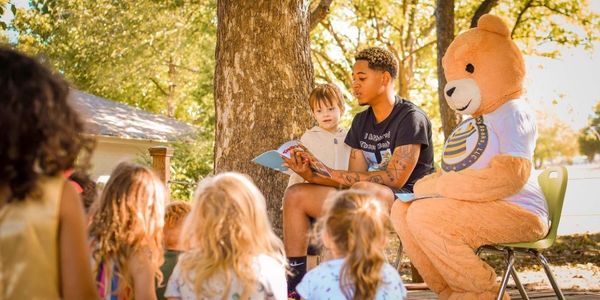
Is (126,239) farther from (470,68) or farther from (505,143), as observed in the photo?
(470,68)

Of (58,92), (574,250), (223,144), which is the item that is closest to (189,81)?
(574,250)

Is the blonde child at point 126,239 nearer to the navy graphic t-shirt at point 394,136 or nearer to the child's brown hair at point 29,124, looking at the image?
the child's brown hair at point 29,124

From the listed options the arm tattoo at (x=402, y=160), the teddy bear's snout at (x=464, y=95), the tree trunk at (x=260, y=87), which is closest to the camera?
the teddy bear's snout at (x=464, y=95)

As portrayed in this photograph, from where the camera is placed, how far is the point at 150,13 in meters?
17.9

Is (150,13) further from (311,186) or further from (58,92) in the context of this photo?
(58,92)

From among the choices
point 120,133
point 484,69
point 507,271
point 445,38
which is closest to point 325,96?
point 484,69

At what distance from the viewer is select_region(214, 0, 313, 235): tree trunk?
531cm

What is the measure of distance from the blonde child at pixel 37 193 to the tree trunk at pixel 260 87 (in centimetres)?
327

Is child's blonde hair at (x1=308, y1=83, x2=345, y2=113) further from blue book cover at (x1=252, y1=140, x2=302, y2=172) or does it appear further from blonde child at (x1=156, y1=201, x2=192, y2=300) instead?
blonde child at (x1=156, y1=201, x2=192, y2=300)

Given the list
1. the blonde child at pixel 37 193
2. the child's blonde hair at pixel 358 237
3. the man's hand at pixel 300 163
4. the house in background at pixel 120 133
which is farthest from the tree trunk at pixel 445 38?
the house in background at pixel 120 133

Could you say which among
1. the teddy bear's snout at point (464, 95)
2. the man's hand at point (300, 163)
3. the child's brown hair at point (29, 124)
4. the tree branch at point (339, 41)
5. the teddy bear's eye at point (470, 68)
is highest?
the tree branch at point (339, 41)

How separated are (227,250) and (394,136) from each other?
1785 millimetres

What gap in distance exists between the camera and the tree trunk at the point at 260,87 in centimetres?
531

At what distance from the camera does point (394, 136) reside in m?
4.41
